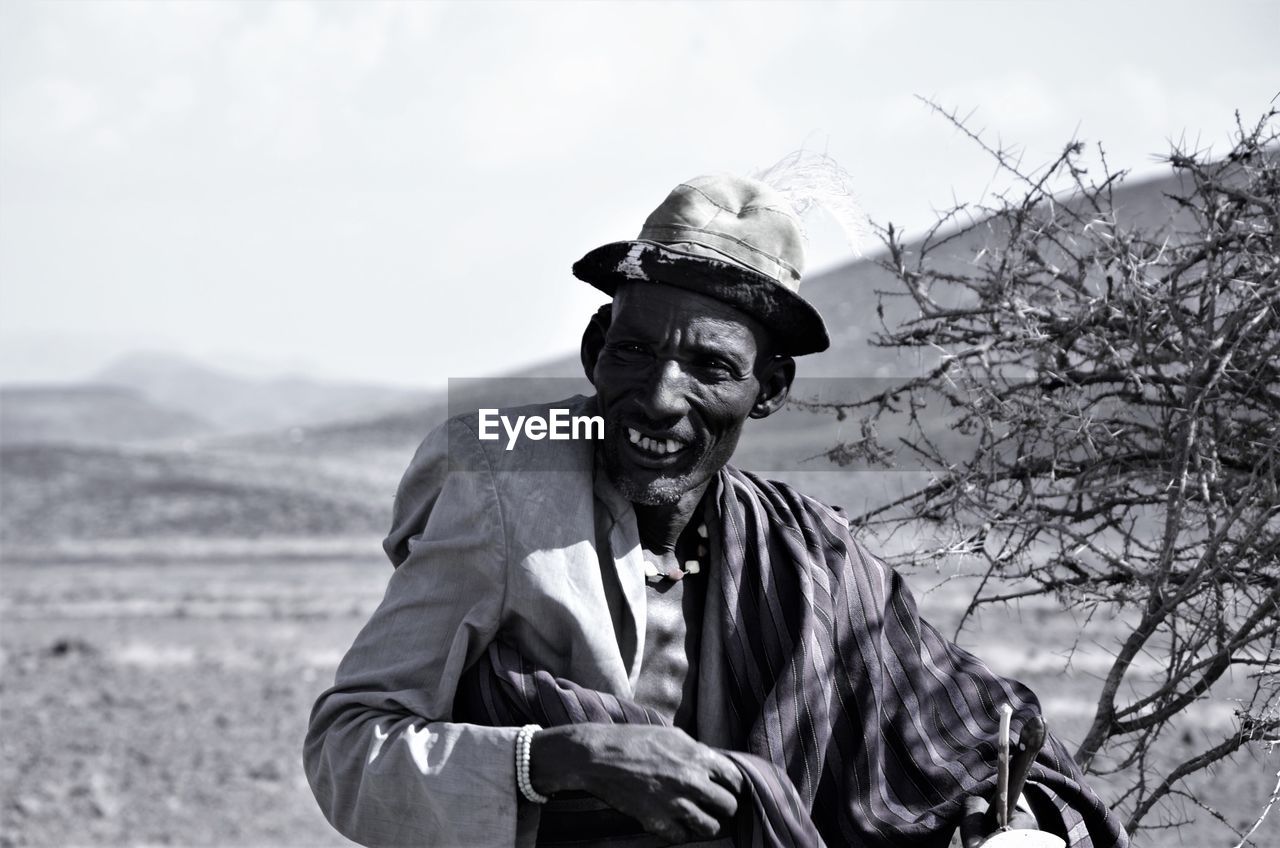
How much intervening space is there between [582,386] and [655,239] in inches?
657

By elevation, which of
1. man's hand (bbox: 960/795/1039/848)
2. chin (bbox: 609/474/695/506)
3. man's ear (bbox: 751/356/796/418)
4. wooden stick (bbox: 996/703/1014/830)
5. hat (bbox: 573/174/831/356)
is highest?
hat (bbox: 573/174/831/356)

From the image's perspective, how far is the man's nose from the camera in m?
2.18

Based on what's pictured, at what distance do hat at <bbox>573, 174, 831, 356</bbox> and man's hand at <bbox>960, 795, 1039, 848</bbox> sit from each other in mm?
809

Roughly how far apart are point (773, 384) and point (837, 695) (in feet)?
1.80

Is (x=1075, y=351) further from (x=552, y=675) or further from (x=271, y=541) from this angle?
(x=271, y=541)

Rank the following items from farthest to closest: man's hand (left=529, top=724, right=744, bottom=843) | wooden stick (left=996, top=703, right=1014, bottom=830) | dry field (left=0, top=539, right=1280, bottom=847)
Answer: dry field (left=0, top=539, right=1280, bottom=847) < wooden stick (left=996, top=703, right=1014, bottom=830) < man's hand (left=529, top=724, right=744, bottom=843)

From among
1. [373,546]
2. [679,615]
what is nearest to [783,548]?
[679,615]

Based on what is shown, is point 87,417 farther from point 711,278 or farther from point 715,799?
point 715,799

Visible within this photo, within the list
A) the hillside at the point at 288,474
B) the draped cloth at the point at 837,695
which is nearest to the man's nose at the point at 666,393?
the draped cloth at the point at 837,695

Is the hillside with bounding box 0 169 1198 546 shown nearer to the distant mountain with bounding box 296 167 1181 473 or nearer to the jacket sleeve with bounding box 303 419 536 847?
the distant mountain with bounding box 296 167 1181 473

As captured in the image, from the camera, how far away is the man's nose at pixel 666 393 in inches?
85.9

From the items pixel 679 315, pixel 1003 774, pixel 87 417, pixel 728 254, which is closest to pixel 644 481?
pixel 679 315

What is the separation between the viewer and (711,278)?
2217mm

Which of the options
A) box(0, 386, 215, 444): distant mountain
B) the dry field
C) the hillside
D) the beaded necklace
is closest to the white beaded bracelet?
the beaded necklace
